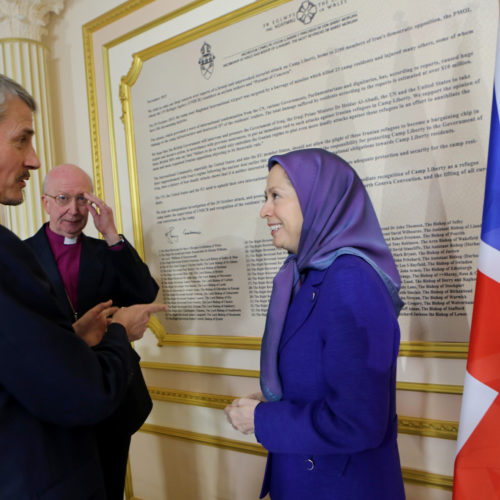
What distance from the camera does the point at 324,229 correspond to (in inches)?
49.9

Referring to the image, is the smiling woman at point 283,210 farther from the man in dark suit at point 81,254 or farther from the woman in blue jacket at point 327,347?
the man in dark suit at point 81,254

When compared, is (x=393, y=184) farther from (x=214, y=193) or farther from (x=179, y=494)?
(x=179, y=494)

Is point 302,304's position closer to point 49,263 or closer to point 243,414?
point 243,414

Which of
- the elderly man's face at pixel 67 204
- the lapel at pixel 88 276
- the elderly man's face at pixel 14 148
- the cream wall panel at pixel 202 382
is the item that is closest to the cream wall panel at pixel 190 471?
the cream wall panel at pixel 202 382

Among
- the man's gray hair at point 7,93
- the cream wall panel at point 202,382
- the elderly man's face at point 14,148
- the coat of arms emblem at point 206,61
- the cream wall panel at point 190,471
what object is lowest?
the cream wall panel at point 190,471

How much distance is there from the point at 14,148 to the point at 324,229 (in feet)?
2.97

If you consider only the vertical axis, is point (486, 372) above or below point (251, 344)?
above

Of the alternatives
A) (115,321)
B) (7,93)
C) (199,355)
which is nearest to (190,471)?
(199,355)

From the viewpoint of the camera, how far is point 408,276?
77.3 inches

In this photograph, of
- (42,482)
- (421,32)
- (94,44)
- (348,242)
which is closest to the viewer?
(42,482)

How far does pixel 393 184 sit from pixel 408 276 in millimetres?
401

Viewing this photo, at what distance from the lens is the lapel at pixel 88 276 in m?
2.23

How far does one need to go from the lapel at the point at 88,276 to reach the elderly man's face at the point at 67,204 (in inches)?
4.8

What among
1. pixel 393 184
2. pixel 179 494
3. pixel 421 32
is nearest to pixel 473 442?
pixel 393 184
